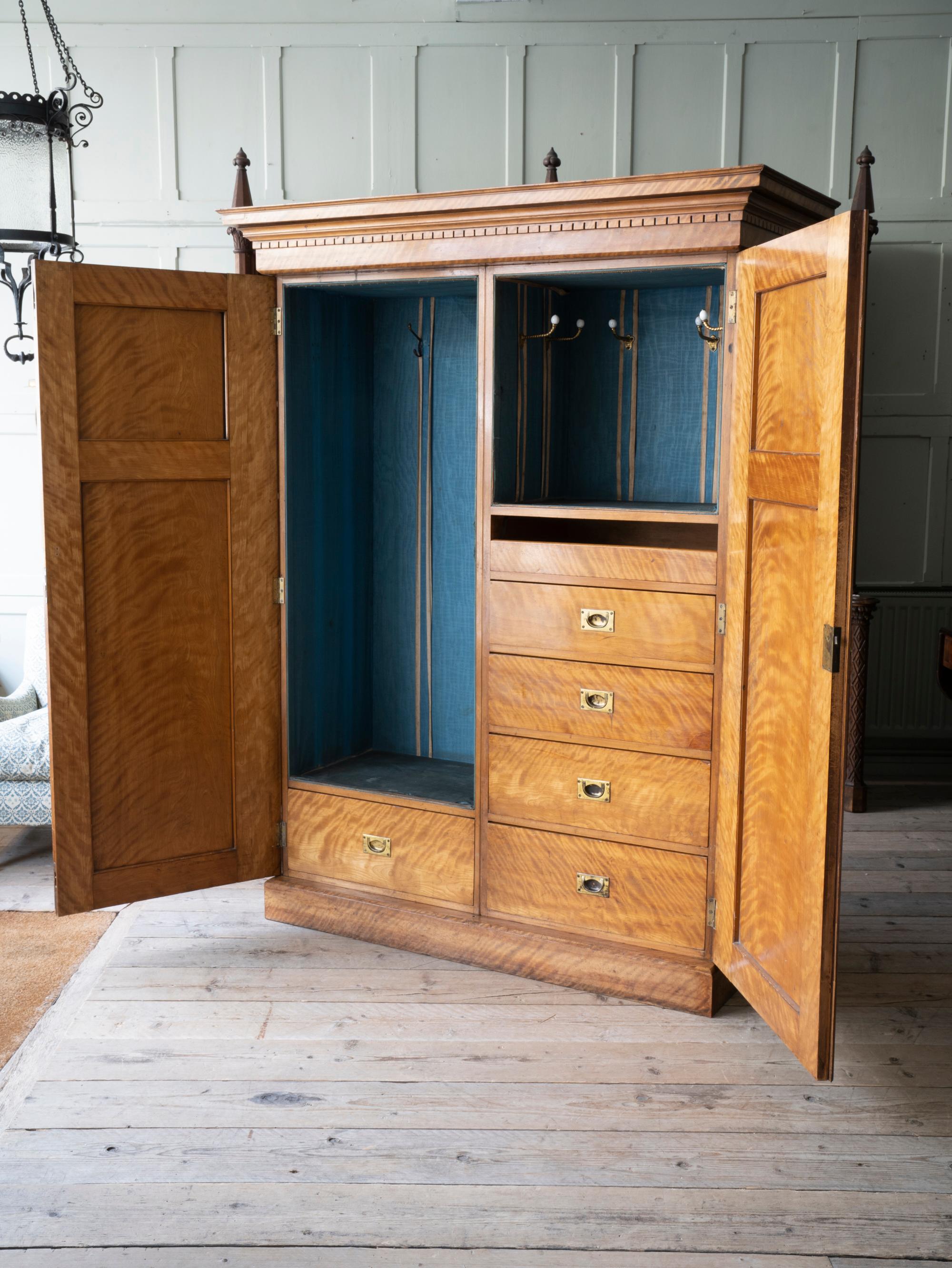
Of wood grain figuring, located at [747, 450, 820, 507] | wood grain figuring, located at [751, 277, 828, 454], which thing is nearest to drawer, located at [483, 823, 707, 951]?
wood grain figuring, located at [747, 450, 820, 507]

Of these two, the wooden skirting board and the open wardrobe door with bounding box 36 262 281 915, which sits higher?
the open wardrobe door with bounding box 36 262 281 915

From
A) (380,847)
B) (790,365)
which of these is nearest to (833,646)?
(790,365)

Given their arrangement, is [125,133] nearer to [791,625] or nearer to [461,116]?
[461,116]

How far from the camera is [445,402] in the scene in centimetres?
377

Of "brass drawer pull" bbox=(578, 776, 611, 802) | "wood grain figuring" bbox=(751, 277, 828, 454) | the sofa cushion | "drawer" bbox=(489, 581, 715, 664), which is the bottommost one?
the sofa cushion

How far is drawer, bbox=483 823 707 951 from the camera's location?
2.98m

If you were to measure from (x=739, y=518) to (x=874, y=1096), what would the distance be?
1347mm

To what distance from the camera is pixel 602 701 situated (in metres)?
3.05

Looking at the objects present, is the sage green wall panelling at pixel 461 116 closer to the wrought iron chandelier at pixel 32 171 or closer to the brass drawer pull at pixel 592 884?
the wrought iron chandelier at pixel 32 171

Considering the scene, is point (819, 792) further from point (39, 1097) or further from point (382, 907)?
point (39, 1097)

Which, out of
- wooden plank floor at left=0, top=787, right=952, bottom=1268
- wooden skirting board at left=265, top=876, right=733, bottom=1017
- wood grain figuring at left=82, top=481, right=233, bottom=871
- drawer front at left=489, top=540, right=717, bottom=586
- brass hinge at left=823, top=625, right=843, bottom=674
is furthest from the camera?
wood grain figuring at left=82, top=481, right=233, bottom=871

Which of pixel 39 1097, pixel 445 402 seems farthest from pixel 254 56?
pixel 39 1097

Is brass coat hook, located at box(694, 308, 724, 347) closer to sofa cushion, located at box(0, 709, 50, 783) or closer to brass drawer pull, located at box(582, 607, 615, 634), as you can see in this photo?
brass drawer pull, located at box(582, 607, 615, 634)

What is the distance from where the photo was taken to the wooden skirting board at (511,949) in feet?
9.83
